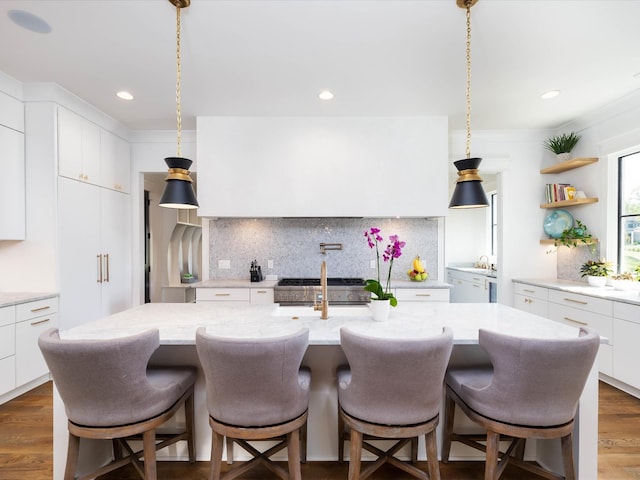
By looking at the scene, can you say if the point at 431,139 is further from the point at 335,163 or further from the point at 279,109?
the point at 279,109

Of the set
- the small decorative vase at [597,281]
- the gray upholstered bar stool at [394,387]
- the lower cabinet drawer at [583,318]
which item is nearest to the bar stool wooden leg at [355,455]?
the gray upholstered bar stool at [394,387]

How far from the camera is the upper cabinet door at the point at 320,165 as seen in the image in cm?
338

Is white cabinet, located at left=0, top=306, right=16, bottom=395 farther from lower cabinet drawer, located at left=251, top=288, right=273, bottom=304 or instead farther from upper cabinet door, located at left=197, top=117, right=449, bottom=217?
Answer: lower cabinet drawer, located at left=251, top=288, right=273, bottom=304

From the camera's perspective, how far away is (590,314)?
2.79 m

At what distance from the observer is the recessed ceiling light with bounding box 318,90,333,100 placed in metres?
2.81

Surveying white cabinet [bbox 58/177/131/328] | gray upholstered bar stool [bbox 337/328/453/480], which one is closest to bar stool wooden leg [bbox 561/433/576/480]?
gray upholstered bar stool [bbox 337/328/453/480]

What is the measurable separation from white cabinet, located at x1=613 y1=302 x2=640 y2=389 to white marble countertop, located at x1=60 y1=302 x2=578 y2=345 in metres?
1.30

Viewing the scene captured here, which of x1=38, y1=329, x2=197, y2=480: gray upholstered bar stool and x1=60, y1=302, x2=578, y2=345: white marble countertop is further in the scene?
x1=60, y1=302, x2=578, y2=345: white marble countertop

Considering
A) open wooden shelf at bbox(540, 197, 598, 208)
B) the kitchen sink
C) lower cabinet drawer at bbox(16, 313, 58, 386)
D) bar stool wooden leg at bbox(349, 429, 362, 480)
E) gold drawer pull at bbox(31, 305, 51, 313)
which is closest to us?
bar stool wooden leg at bbox(349, 429, 362, 480)

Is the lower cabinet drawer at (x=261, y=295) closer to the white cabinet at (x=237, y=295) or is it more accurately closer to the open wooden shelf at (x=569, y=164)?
the white cabinet at (x=237, y=295)

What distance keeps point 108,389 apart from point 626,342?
11.8ft

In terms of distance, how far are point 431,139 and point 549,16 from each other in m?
1.56

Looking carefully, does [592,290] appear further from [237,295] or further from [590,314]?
[237,295]

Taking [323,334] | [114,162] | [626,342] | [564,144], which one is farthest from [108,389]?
[564,144]
